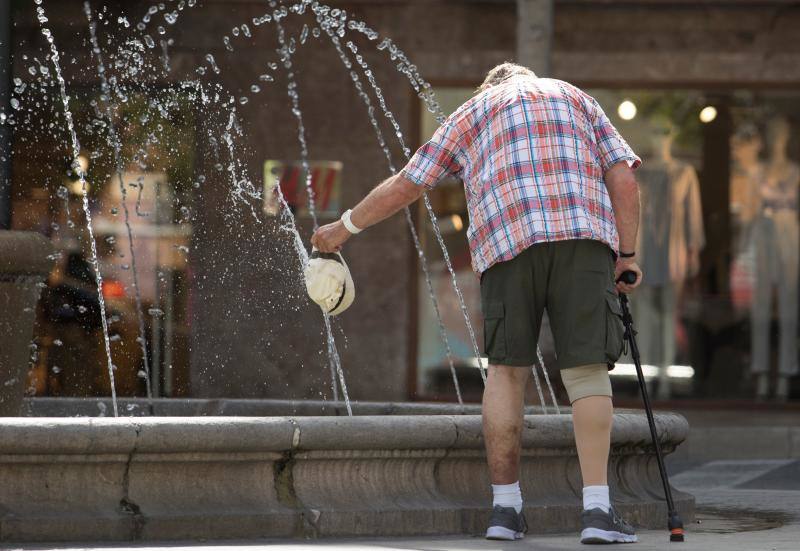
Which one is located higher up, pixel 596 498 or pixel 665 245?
pixel 665 245

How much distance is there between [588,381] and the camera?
542 centimetres

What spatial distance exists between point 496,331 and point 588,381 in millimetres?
329

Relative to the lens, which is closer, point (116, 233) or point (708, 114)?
point (116, 233)

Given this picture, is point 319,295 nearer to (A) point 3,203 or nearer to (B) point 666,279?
(A) point 3,203

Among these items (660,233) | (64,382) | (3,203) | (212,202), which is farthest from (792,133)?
(3,203)

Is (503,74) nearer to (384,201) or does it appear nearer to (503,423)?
(384,201)

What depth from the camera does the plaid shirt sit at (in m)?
5.41

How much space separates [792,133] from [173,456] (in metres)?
10.4

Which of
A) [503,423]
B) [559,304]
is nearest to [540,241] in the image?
[559,304]

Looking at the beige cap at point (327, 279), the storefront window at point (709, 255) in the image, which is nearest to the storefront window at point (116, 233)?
the storefront window at point (709, 255)

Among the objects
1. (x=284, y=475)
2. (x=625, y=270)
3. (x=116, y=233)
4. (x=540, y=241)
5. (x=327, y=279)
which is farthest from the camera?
(x=116, y=233)

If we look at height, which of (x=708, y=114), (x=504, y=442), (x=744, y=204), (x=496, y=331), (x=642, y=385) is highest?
(x=708, y=114)

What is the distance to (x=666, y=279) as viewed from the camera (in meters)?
15.0

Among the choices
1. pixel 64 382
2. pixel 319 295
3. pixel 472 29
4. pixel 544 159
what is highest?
pixel 472 29
